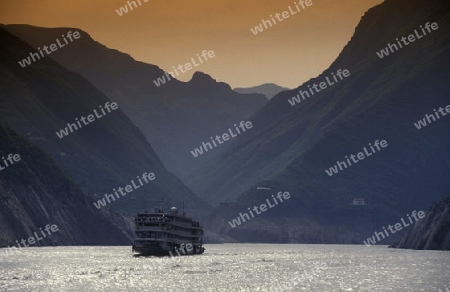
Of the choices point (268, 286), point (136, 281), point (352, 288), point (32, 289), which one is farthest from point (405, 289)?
point (32, 289)

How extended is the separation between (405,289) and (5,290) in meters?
60.4

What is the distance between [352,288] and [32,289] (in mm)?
49043

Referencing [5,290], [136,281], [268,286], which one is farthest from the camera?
[136,281]

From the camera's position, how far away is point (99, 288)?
158 metres

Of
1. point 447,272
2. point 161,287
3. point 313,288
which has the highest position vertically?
point 161,287

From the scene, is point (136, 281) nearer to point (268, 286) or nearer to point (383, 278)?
point (268, 286)

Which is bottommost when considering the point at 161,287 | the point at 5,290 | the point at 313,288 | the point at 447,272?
the point at 447,272

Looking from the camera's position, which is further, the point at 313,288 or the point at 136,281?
the point at 136,281

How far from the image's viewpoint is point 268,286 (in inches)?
6417

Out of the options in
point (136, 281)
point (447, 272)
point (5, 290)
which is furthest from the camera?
point (447, 272)

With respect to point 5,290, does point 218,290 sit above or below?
below

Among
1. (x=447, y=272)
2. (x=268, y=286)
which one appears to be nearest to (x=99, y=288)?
(x=268, y=286)

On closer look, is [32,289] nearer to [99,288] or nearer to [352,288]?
[99,288]

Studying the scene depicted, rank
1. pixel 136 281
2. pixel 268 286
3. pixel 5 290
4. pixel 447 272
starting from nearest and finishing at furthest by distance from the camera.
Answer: pixel 5 290, pixel 268 286, pixel 136 281, pixel 447 272
